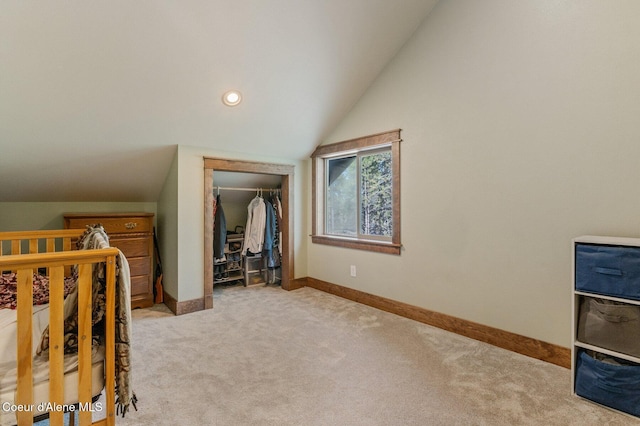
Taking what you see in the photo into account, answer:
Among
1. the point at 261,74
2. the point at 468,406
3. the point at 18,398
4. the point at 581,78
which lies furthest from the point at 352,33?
the point at 18,398

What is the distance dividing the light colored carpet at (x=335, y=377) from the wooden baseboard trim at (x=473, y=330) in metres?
0.08

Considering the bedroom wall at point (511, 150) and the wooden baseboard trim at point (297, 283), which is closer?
the bedroom wall at point (511, 150)

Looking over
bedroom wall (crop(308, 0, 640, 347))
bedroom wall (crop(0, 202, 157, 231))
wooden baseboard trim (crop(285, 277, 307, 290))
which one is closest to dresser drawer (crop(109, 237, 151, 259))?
bedroom wall (crop(0, 202, 157, 231))

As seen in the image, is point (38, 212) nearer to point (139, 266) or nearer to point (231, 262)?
point (139, 266)

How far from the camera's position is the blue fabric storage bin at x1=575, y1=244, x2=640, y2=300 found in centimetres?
170

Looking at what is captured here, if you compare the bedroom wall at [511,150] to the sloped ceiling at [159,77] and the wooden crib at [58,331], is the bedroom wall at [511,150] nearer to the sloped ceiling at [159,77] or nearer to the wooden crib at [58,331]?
the sloped ceiling at [159,77]

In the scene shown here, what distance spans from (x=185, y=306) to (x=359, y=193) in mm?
2261

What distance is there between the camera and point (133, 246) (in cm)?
347

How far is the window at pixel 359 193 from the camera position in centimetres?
330

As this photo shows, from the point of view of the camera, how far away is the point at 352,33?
2.81 m

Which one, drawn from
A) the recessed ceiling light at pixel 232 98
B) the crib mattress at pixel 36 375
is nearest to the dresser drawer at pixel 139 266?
the recessed ceiling light at pixel 232 98

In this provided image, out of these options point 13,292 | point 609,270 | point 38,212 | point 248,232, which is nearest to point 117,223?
point 38,212

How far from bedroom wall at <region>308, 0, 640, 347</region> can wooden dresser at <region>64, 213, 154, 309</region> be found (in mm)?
2601

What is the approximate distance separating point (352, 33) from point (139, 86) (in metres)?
1.83
